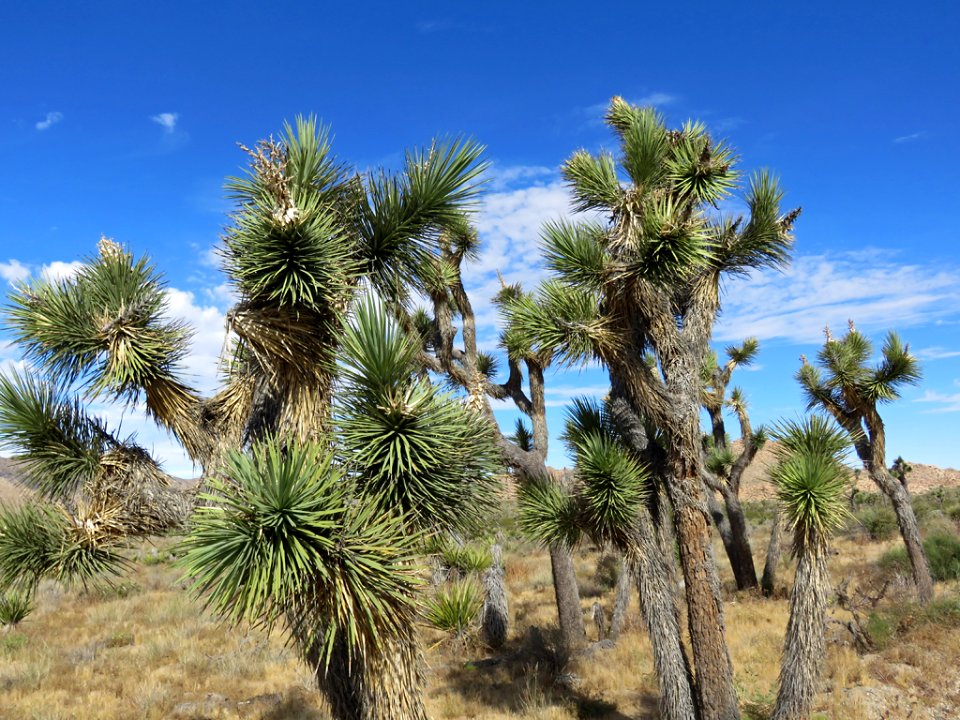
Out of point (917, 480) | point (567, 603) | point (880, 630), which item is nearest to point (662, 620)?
point (567, 603)

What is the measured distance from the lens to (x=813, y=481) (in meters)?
7.55

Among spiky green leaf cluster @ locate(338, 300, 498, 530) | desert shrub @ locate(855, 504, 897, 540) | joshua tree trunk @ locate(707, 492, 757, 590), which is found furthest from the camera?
desert shrub @ locate(855, 504, 897, 540)

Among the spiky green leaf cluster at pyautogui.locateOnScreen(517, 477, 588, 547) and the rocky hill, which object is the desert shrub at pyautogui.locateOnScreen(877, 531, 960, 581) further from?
the rocky hill

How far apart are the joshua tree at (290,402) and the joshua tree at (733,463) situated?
1249 cm

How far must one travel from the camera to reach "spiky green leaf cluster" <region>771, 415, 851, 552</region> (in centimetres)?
758

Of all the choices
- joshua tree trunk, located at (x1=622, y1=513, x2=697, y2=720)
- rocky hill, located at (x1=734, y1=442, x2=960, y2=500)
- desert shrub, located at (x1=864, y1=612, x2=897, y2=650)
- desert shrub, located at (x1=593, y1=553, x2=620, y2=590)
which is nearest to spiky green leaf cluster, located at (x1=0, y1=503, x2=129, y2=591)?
joshua tree trunk, located at (x1=622, y1=513, x2=697, y2=720)

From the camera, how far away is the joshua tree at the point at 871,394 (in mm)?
13672

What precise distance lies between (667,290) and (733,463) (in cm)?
1129

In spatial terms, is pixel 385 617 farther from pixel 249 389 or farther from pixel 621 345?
pixel 621 345

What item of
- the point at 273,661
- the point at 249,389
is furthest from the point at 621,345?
the point at 273,661

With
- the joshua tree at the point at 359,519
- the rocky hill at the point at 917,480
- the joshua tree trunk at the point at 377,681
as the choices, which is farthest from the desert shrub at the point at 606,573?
the rocky hill at the point at 917,480

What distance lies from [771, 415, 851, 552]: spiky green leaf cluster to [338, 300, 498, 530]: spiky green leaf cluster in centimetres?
456

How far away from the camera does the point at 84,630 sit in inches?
605

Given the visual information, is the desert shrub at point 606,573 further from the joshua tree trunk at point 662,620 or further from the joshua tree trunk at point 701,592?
the joshua tree trunk at point 701,592
